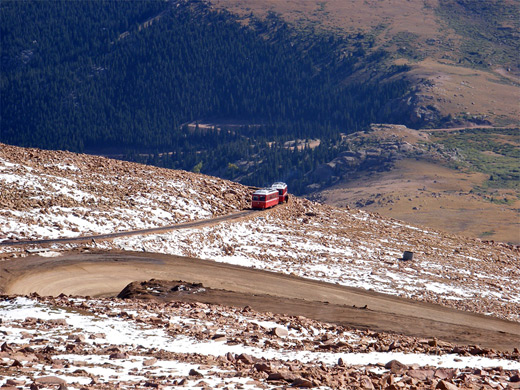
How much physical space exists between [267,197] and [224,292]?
24758mm

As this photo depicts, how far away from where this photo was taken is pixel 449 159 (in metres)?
155

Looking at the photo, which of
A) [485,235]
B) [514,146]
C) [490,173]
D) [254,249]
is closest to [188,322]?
[254,249]

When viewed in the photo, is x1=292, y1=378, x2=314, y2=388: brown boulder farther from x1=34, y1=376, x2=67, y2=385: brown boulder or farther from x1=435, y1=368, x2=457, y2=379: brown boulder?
x1=34, y1=376, x2=67, y2=385: brown boulder

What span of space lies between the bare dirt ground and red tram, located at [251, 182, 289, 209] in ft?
48.3

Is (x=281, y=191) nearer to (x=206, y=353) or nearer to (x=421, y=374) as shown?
(x=206, y=353)

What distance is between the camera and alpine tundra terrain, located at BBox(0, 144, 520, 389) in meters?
20.5

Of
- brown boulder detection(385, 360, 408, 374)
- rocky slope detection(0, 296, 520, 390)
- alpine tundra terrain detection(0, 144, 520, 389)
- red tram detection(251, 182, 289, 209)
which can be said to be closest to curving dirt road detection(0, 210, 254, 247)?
alpine tundra terrain detection(0, 144, 520, 389)

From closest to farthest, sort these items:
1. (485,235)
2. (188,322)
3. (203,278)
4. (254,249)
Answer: (188,322) → (203,278) → (254,249) → (485,235)

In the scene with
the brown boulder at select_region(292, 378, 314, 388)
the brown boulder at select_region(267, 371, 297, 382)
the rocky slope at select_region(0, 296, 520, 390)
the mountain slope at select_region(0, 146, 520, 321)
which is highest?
the brown boulder at select_region(292, 378, 314, 388)

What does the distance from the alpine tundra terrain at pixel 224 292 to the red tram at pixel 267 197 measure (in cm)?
136

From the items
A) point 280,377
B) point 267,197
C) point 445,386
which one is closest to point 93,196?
point 267,197

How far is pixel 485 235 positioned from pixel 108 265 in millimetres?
72714

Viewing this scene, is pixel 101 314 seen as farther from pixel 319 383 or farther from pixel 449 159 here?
pixel 449 159

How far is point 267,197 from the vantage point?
60.4 metres
